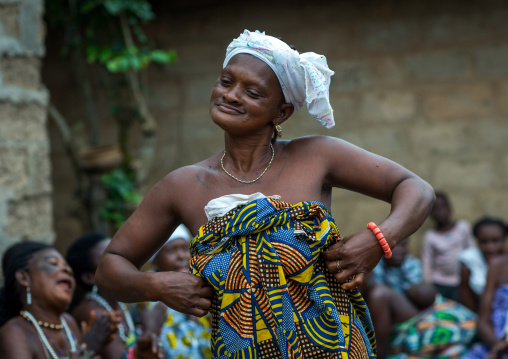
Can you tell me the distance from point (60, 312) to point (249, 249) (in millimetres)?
1738

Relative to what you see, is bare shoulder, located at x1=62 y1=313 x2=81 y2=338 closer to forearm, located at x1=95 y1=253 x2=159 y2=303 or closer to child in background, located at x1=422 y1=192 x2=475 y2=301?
forearm, located at x1=95 y1=253 x2=159 y2=303

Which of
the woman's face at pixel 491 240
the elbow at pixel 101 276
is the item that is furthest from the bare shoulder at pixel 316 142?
the woman's face at pixel 491 240

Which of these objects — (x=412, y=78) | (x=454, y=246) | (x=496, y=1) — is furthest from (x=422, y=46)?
(x=454, y=246)

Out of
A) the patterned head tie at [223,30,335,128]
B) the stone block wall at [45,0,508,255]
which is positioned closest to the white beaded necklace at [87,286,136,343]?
the patterned head tie at [223,30,335,128]

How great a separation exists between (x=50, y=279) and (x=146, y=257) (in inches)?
49.4

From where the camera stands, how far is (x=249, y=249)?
7.36 feet

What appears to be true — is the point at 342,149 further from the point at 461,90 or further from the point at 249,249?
the point at 461,90

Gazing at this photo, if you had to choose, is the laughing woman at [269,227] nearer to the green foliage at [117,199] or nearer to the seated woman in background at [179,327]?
the seated woman in background at [179,327]

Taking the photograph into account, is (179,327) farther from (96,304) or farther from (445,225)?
(445,225)

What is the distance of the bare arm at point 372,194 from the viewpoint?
2197mm

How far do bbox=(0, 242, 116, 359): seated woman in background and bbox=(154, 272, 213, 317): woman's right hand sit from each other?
55.8 inches

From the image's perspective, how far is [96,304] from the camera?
403 cm

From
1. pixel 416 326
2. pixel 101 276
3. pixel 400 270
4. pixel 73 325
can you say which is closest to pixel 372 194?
pixel 101 276

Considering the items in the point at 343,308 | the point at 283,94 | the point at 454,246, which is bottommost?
the point at 454,246
